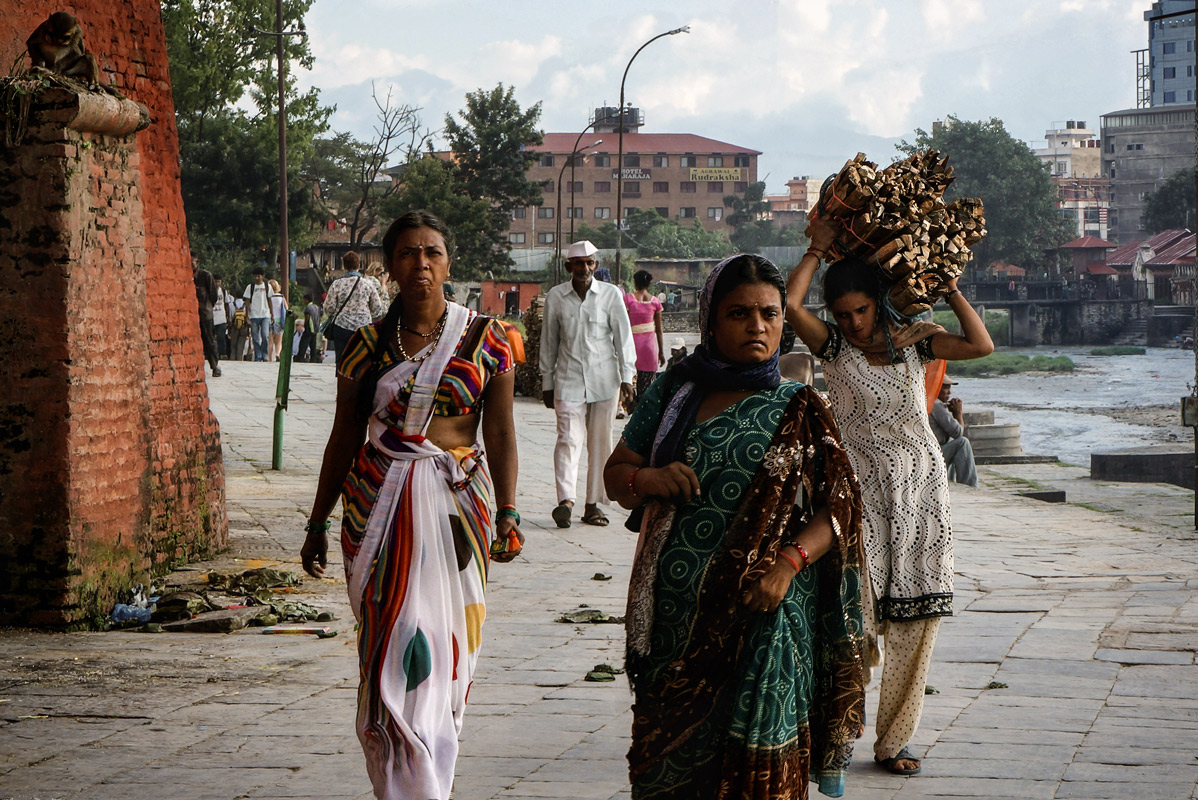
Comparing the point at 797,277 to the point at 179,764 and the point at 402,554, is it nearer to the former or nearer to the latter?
the point at 402,554

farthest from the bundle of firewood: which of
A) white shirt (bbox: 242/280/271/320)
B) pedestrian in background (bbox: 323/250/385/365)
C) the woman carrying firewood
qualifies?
white shirt (bbox: 242/280/271/320)

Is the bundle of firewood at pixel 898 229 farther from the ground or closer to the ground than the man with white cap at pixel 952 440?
farther from the ground

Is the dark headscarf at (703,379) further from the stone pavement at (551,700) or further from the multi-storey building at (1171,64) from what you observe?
the multi-storey building at (1171,64)

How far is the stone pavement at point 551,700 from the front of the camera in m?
4.27

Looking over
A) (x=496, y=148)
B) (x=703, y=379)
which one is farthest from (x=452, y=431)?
(x=496, y=148)

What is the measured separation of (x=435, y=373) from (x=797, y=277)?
130 centimetres

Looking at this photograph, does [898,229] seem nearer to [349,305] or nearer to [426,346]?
[426,346]

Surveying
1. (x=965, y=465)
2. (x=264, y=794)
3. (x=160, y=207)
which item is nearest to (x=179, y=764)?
(x=264, y=794)

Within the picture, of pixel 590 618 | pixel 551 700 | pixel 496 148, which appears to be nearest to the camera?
pixel 551 700

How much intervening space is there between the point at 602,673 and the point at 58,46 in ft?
13.1

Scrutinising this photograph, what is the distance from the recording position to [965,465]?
45.6 feet

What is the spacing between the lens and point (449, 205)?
2079 inches

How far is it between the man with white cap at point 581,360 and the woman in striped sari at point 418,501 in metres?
5.68

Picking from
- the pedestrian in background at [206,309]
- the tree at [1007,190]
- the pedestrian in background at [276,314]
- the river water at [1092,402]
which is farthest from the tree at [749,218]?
the pedestrian in background at [206,309]
